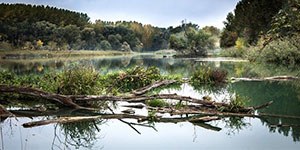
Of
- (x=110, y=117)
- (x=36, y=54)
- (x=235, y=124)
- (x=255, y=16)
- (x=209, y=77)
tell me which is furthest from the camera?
(x=36, y=54)

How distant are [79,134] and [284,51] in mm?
24053

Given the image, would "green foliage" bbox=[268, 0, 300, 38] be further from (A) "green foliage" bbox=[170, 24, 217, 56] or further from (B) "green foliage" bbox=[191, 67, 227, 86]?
(A) "green foliage" bbox=[170, 24, 217, 56]

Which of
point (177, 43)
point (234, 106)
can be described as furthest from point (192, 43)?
point (234, 106)

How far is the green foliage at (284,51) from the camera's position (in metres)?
27.1

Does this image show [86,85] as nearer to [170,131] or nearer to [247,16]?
[170,131]

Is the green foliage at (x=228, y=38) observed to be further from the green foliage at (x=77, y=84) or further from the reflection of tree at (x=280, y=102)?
the green foliage at (x=77, y=84)

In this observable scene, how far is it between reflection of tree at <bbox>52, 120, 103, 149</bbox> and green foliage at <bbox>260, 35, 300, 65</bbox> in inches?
861

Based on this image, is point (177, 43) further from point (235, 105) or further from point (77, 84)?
point (235, 105)

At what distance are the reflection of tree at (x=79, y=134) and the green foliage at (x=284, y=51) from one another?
861 inches

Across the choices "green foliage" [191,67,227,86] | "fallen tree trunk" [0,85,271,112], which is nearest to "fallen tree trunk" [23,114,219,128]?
"fallen tree trunk" [0,85,271,112]

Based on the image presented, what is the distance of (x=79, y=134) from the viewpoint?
23.1 ft

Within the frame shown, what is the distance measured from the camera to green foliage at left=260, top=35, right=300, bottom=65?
1067 inches

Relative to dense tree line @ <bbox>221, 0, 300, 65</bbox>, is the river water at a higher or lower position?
lower

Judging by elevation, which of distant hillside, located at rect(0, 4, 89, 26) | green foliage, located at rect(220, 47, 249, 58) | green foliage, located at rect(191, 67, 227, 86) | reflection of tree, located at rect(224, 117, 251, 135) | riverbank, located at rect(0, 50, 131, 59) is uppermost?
distant hillside, located at rect(0, 4, 89, 26)
